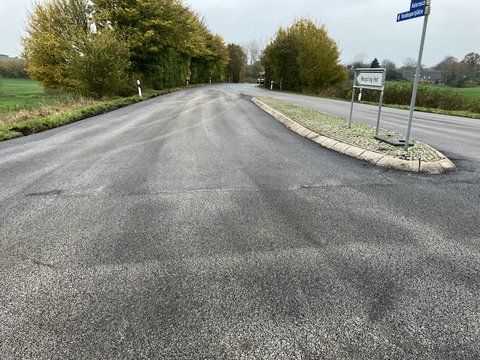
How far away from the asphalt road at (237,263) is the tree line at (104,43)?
13715mm

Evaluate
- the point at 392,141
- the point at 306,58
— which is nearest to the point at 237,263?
the point at 392,141

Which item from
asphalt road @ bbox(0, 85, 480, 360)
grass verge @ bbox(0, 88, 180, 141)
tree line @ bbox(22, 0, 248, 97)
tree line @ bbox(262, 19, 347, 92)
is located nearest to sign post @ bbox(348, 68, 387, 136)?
asphalt road @ bbox(0, 85, 480, 360)

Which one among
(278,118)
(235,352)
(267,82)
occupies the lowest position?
(235,352)

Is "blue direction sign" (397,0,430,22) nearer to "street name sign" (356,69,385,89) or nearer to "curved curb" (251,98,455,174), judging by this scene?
"street name sign" (356,69,385,89)

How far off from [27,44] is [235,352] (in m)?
28.9

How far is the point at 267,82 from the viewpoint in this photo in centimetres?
4031

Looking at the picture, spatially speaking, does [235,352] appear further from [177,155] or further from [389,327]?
[177,155]

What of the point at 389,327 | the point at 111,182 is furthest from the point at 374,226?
the point at 111,182

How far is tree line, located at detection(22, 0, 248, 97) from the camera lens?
1662cm

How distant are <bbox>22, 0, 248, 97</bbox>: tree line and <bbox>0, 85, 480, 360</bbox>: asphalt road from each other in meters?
13.7

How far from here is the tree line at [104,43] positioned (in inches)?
655

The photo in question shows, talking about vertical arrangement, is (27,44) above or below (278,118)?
above

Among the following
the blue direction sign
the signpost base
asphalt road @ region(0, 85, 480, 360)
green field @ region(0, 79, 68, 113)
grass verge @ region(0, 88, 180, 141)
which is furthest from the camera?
green field @ region(0, 79, 68, 113)

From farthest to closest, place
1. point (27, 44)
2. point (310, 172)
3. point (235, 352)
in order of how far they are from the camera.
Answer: point (27, 44) < point (310, 172) < point (235, 352)
